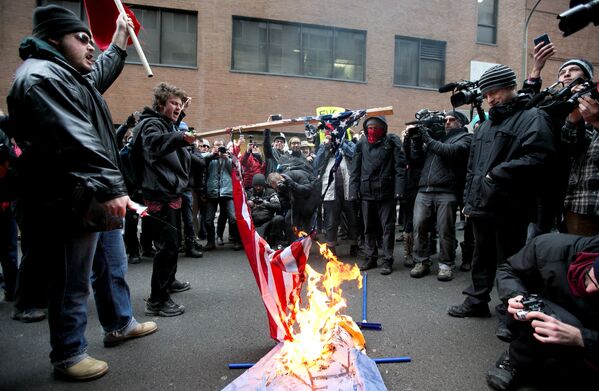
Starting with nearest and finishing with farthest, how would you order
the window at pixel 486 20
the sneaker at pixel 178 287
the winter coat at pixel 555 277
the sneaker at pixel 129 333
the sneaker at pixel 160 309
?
the winter coat at pixel 555 277 → the sneaker at pixel 129 333 → the sneaker at pixel 160 309 → the sneaker at pixel 178 287 → the window at pixel 486 20

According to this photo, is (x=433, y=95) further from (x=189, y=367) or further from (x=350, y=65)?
(x=189, y=367)

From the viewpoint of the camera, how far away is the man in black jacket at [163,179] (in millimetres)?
3498

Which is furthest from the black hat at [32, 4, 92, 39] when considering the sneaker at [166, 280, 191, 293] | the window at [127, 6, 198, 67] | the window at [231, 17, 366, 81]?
the window at [231, 17, 366, 81]

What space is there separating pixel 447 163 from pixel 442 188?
329mm

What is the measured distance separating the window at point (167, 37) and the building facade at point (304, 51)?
0.03 m

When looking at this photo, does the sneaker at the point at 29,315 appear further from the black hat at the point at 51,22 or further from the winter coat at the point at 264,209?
the winter coat at the point at 264,209

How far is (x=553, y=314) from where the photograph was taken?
2.19 m

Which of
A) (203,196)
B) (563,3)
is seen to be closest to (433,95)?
(563,3)

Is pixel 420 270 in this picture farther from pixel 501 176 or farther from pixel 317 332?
pixel 317 332

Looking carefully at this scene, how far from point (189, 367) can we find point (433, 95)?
50.6ft

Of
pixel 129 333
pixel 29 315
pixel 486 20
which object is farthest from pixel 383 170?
pixel 486 20

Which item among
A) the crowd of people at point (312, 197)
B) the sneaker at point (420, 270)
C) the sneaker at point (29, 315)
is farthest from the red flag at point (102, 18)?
the sneaker at point (420, 270)

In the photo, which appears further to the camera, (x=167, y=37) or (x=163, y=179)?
(x=167, y=37)

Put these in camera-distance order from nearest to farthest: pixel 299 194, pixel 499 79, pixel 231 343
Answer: pixel 231 343 → pixel 499 79 → pixel 299 194
